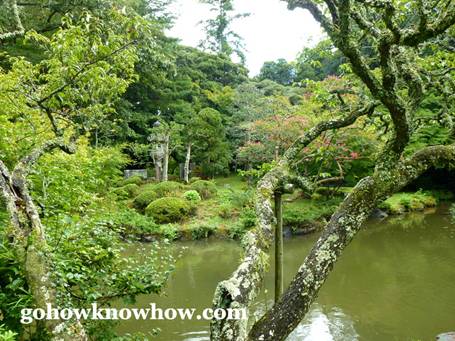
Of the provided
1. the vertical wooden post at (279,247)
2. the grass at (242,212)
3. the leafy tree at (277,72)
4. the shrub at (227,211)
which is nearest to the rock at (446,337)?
the vertical wooden post at (279,247)

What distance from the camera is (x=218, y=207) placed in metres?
12.9

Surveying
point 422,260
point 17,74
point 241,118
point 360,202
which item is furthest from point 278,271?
point 241,118

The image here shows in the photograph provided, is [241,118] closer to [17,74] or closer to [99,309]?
[17,74]

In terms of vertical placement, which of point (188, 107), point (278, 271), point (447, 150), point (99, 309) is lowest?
point (99, 309)

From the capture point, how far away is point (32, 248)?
6.42 feet

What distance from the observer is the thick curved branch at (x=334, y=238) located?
5.51ft

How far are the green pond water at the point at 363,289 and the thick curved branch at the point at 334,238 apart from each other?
3.59 feet

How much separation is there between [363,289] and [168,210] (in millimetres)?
6985

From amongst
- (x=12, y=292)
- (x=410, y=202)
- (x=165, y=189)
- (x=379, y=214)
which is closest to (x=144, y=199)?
(x=165, y=189)

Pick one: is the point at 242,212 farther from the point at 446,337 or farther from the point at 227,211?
the point at 446,337

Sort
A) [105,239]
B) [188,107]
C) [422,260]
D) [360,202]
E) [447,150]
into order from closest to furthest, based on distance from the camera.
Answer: [360,202] < [447,150] < [105,239] < [422,260] < [188,107]

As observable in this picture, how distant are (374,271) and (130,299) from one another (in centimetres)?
610

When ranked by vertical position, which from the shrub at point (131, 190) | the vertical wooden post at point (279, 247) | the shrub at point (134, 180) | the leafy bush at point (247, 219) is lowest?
the leafy bush at point (247, 219)

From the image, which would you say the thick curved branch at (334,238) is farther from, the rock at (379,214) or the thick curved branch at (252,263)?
the rock at (379,214)
